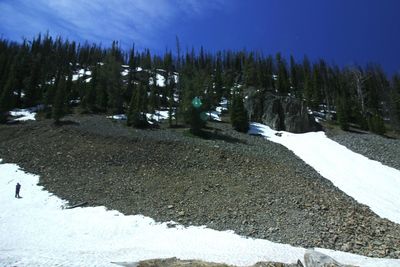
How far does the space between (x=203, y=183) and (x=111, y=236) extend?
1031 centimetres

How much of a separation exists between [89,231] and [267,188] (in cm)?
1432

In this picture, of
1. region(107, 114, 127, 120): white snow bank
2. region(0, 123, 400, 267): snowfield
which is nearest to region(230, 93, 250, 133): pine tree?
region(107, 114, 127, 120): white snow bank

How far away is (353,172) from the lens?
1235 inches

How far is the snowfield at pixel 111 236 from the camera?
46.9 feet

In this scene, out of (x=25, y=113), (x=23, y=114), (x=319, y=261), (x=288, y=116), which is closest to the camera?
(x=319, y=261)

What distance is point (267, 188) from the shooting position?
24.6m

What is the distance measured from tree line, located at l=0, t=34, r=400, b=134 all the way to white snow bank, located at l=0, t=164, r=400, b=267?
25.5 m

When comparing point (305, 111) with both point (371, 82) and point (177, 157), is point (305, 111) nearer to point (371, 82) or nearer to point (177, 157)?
point (177, 157)

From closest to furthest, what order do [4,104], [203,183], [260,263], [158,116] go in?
[260,263]
[203,183]
[4,104]
[158,116]

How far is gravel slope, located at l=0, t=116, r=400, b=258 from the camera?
59.6ft

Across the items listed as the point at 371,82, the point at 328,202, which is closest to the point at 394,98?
the point at 371,82

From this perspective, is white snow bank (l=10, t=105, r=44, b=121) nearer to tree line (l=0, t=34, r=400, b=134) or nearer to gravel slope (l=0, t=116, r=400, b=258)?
tree line (l=0, t=34, r=400, b=134)

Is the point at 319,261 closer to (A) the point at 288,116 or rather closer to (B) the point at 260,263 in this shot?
(B) the point at 260,263

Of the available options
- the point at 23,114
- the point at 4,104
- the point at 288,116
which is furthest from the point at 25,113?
the point at 288,116
